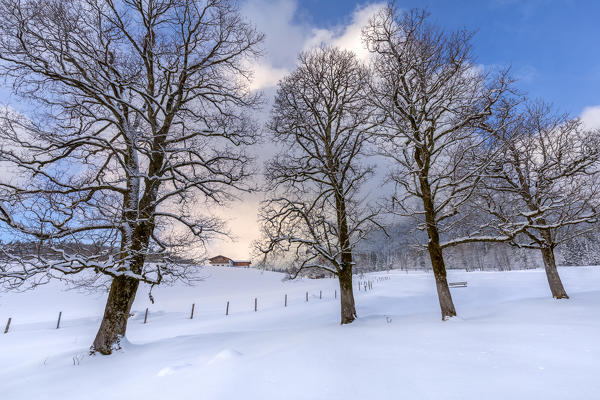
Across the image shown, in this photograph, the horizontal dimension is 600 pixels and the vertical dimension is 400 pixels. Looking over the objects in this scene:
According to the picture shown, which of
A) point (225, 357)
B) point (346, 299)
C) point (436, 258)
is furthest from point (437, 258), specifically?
point (225, 357)

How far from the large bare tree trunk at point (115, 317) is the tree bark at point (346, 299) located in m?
7.13

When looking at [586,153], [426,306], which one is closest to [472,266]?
[426,306]

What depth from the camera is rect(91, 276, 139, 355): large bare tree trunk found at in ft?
22.3

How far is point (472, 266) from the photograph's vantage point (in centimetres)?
7894

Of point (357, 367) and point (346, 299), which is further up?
point (346, 299)

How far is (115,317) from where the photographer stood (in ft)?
22.9

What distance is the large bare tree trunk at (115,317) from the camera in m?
6.80

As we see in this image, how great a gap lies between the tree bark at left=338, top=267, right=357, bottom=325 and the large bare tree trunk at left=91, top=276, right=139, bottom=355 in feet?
23.4

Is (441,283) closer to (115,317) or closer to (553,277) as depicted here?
(553,277)

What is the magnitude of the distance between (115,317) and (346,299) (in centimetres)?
766

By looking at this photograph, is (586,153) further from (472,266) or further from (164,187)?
(472,266)

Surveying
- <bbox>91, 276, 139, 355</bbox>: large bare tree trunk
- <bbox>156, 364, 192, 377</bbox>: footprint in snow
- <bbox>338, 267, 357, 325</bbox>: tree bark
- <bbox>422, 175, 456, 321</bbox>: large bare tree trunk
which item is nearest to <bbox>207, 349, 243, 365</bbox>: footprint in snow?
<bbox>156, 364, 192, 377</bbox>: footprint in snow

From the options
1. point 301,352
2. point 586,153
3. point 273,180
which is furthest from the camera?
point 273,180

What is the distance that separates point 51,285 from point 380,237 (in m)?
39.4
